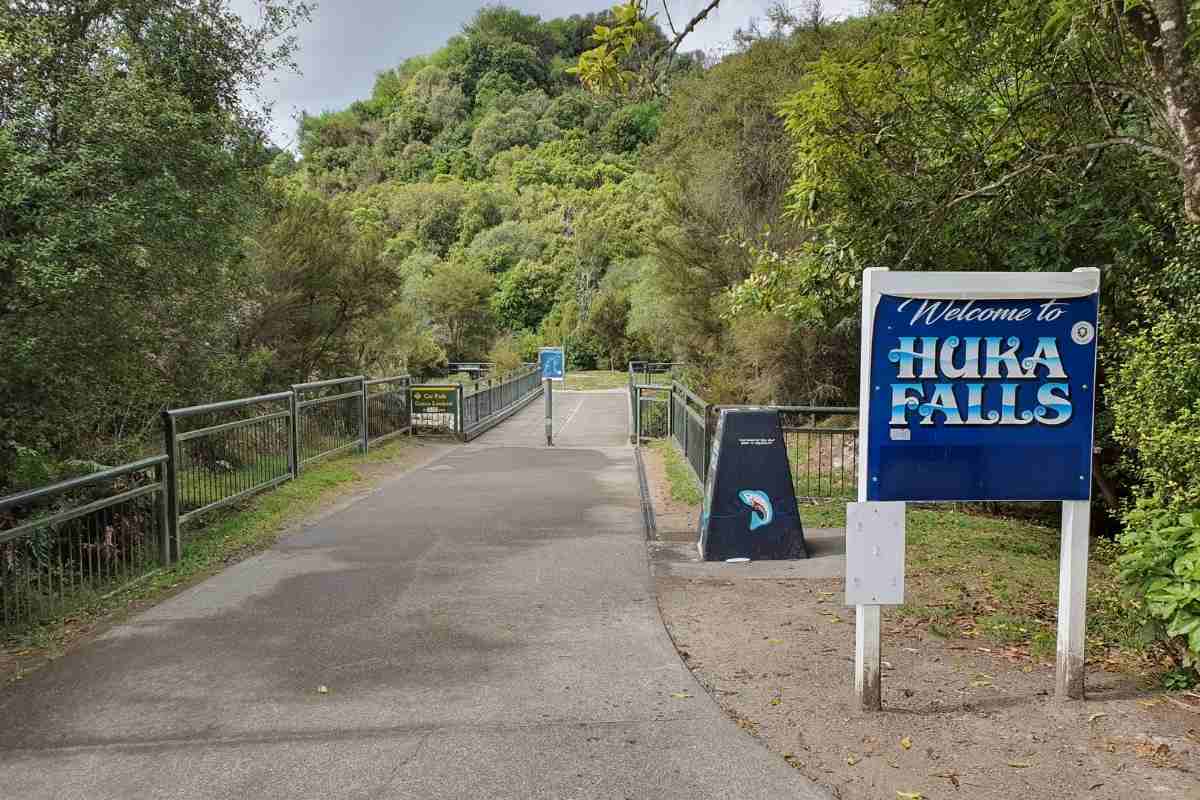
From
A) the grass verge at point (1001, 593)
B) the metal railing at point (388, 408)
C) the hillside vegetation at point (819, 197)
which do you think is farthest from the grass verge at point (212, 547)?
the grass verge at point (1001, 593)

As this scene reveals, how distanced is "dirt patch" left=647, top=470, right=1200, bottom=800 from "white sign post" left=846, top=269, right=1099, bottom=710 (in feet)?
0.83

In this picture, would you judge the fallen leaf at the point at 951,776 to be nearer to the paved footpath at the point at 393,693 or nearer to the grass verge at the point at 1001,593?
the paved footpath at the point at 393,693

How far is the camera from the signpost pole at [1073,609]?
173 inches

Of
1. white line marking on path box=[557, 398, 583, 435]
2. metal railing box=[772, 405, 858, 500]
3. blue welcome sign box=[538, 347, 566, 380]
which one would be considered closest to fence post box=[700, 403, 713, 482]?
metal railing box=[772, 405, 858, 500]

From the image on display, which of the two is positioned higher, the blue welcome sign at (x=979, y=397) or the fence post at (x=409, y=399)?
the blue welcome sign at (x=979, y=397)

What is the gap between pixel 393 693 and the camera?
15.2ft

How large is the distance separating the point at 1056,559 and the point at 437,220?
8822cm

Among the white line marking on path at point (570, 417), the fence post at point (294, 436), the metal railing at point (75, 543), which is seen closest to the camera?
the metal railing at point (75, 543)

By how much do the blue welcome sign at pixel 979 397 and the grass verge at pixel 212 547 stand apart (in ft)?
15.7

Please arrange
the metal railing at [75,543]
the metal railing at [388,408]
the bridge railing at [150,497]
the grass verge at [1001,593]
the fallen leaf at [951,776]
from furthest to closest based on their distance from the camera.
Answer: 1. the metal railing at [388,408]
2. the bridge railing at [150,497]
3. the metal railing at [75,543]
4. the grass verge at [1001,593]
5. the fallen leaf at [951,776]

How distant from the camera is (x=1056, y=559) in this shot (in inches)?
345

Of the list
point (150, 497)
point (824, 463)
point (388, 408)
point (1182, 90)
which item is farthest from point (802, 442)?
point (1182, 90)

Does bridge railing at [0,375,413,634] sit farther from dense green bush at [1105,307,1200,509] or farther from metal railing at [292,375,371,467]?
dense green bush at [1105,307,1200,509]

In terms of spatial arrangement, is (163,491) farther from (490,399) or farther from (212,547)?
(490,399)
